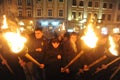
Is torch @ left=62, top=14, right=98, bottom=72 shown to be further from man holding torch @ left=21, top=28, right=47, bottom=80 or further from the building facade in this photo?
the building facade

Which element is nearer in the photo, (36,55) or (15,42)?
(15,42)

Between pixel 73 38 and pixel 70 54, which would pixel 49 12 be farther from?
pixel 70 54

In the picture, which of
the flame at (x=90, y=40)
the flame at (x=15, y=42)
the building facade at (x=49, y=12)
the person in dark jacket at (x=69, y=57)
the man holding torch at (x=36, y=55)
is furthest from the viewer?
the building facade at (x=49, y=12)

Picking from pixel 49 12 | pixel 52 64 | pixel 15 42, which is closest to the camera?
pixel 15 42

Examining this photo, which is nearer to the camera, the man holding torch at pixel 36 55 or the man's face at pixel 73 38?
the man holding torch at pixel 36 55

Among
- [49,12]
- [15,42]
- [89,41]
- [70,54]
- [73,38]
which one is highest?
[15,42]

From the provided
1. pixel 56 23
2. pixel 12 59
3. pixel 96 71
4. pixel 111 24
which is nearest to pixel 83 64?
pixel 96 71

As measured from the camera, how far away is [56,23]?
40.1 meters

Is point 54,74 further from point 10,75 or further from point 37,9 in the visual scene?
point 37,9

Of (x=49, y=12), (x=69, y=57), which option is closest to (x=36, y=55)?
(x=69, y=57)

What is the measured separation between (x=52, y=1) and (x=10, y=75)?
34164 mm

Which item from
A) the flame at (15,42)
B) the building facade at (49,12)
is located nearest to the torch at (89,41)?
the flame at (15,42)

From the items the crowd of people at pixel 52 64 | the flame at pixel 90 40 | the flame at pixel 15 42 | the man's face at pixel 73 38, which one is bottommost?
the crowd of people at pixel 52 64

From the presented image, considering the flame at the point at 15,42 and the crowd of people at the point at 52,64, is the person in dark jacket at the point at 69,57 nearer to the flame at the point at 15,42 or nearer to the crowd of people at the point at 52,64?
the crowd of people at the point at 52,64
